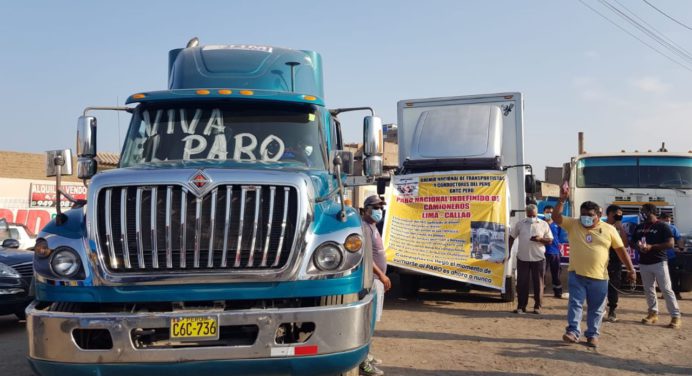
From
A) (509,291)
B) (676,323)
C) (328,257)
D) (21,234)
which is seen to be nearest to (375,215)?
(328,257)

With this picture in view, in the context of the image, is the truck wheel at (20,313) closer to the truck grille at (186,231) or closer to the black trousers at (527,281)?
the truck grille at (186,231)

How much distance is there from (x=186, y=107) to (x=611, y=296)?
21.9 feet

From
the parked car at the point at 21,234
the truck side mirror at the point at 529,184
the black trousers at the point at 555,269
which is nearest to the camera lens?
the truck side mirror at the point at 529,184

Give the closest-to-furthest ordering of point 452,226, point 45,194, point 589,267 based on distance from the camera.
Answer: point 589,267
point 452,226
point 45,194

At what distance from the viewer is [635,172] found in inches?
501

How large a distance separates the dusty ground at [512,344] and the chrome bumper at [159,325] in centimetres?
235

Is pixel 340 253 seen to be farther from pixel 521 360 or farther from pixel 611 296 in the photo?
pixel 611 296

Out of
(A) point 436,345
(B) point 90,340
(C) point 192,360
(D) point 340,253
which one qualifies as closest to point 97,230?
(B) point 90,340

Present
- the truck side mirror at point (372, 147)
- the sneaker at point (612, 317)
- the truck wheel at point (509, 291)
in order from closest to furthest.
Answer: the truck side mirror at point (372, 147) → the sneaker at point (612, 317) → the truck wheel at point (509, 291)

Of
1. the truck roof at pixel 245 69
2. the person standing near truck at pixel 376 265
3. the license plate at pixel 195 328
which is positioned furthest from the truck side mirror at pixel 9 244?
the license plate at pixel 195 328

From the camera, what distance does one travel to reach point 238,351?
13.0 feet

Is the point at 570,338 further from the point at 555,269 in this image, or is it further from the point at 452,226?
the point at 555,269

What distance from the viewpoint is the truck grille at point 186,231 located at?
4246 mm

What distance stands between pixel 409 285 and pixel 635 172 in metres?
5.49
